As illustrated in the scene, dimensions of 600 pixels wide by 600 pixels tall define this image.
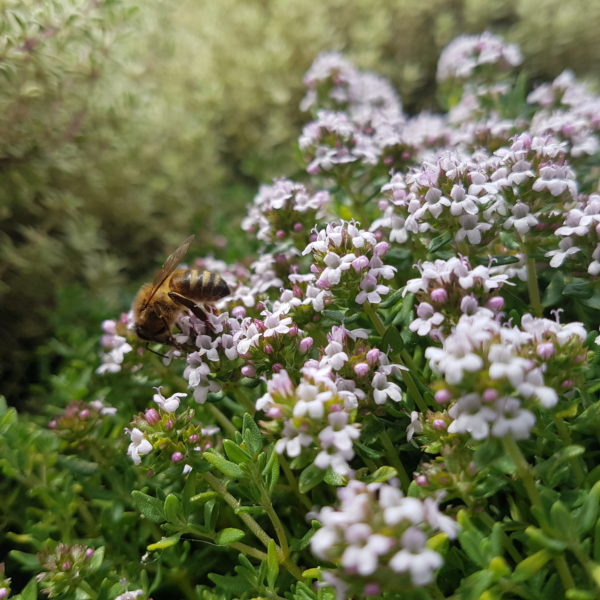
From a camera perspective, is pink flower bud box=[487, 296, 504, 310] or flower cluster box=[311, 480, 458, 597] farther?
pink flower bud box=[487, 296, 504, 310]

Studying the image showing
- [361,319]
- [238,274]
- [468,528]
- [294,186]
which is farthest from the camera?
[238,274]

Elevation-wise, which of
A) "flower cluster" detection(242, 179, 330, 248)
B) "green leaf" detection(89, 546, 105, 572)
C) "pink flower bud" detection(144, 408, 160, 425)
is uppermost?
"flower cluster" detection(242, 179, 330, 248)

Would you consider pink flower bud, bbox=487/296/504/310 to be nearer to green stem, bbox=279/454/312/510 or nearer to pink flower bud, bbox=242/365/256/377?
pink flower bud, bbox=242/365/256/377

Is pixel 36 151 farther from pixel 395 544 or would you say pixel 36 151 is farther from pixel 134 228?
pixel 395 544

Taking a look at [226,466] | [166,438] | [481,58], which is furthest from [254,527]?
[481,58]

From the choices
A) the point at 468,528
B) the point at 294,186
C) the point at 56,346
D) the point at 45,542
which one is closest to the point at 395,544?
the point at 468,528

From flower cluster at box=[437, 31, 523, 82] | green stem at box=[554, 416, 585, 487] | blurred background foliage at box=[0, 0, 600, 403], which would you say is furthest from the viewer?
flower cluster at box=[437, 31, 523, 82]

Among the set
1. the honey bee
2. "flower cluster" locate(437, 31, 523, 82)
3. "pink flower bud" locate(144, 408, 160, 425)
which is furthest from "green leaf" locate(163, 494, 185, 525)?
"flower cluster" locate(437, 31, 523, 82)
